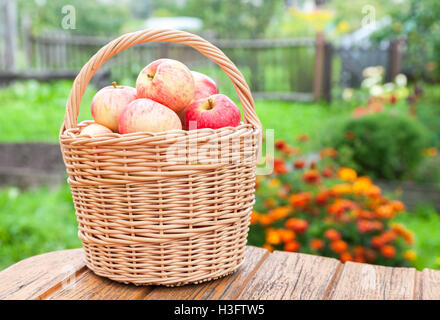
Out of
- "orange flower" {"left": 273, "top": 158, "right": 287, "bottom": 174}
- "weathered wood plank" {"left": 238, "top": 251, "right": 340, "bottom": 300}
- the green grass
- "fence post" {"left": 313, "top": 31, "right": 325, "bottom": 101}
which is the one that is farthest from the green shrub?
"fence post" {"left": 313, "top": 31, "right": 325, "bottom": 101}

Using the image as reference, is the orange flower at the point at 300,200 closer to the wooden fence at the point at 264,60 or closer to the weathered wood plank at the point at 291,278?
the weathered wood plank at the point at 291,278

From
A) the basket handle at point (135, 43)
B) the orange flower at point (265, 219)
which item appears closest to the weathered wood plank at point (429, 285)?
the basket handle at point (135, 43)

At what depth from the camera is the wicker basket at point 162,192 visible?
3.39ft

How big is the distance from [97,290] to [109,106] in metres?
0.47

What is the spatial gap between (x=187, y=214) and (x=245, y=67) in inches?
336

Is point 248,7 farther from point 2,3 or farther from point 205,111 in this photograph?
point 205,111

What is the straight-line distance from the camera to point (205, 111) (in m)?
1.16

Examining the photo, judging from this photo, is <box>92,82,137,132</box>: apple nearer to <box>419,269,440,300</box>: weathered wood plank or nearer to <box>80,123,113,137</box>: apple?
<box>80,123,113,137</box>: apple

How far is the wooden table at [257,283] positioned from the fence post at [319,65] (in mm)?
7318

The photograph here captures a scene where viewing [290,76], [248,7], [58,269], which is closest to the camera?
[58,269]

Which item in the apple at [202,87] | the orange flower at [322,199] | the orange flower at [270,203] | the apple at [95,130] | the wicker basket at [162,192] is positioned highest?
the apple at [202,87]

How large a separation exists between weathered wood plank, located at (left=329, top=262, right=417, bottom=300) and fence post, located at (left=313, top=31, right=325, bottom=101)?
24.1 ft

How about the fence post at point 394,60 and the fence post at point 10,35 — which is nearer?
the fence post at point 394,60

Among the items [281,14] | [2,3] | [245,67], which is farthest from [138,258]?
[281,14]
